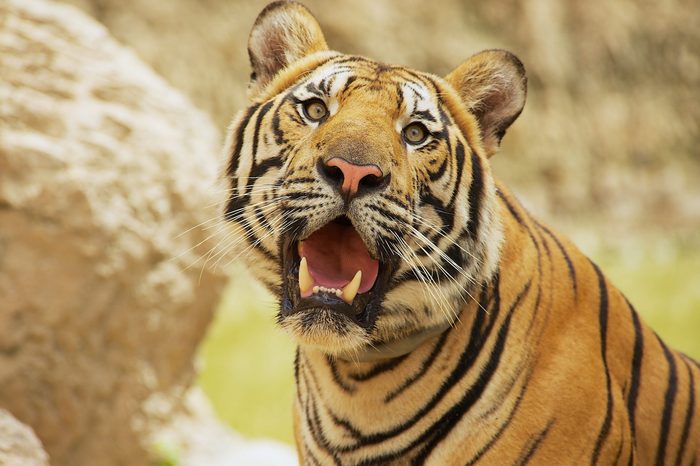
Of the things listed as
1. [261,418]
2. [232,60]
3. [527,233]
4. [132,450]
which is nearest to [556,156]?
[232,60]

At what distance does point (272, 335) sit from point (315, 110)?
13.0 ft

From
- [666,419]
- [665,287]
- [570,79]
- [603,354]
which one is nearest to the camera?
[603,354]

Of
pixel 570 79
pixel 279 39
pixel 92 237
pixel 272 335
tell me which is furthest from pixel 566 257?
pixel 570 79

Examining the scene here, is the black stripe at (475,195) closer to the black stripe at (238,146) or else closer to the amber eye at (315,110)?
the amber eye at (315,110)

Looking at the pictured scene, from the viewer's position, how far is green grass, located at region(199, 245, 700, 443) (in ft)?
16.0

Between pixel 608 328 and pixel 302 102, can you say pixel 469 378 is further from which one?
pixel 302 102

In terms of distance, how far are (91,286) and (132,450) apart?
73 cm

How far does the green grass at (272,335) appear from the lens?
4.88m

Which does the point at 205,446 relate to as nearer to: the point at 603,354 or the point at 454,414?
the point at 454,414

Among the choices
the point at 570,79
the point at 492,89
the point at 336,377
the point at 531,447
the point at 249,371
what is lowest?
the point at 249,371

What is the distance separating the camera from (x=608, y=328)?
6.82ft

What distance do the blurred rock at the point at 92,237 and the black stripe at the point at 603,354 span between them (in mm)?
1483

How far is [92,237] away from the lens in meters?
3.08

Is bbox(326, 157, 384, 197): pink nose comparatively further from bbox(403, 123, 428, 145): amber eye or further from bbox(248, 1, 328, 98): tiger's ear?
bbox(248, 1, 328, 98): tiger's ear
